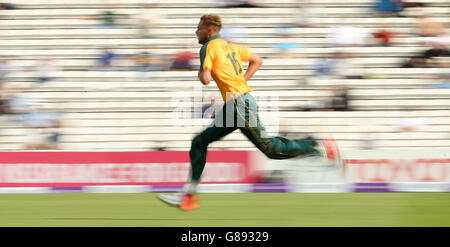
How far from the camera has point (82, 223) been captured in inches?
226

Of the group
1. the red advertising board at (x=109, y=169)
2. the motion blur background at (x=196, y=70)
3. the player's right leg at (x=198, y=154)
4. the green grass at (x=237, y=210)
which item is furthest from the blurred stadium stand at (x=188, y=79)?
the player's right leg at (x=198, y=154)

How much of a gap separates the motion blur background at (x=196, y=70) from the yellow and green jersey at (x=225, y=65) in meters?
4.75

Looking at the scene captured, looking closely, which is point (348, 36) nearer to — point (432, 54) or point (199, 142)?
point (432, 54)

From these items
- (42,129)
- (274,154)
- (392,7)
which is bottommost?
(274,154)

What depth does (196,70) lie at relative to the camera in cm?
1161

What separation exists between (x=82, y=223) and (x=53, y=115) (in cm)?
588

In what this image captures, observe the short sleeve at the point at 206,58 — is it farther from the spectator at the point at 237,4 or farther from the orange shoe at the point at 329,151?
the spectator at the point at 237,4

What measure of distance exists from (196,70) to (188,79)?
0.22m

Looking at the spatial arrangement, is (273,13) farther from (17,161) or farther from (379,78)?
(17,161)

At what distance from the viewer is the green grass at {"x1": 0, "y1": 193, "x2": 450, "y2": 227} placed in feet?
18.9

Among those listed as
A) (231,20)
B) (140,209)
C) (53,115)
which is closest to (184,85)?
(231,20)

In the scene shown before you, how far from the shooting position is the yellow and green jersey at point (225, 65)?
19.2 feet

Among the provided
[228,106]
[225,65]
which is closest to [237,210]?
[228,106]

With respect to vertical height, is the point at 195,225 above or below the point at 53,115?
below
